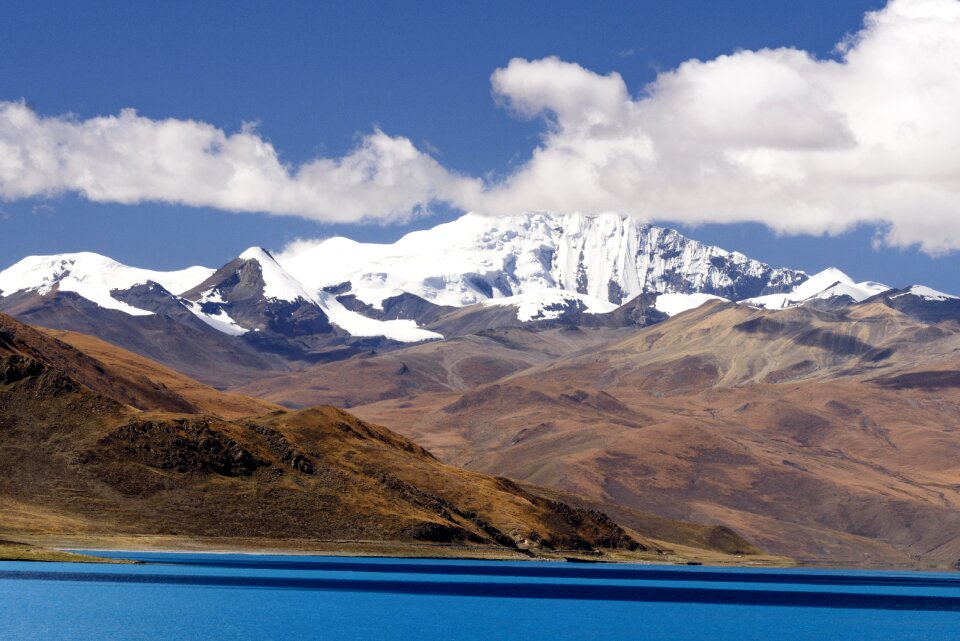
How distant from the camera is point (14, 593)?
12531 cm

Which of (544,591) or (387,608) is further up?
(544,591)

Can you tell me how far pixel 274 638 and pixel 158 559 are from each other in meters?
85.9

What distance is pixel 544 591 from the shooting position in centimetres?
16825

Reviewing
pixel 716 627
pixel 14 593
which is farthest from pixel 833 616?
pixel 14 593

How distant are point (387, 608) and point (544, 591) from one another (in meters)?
39.0

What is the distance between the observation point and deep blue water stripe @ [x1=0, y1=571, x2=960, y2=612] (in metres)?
149

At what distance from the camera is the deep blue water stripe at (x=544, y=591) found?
489 feet

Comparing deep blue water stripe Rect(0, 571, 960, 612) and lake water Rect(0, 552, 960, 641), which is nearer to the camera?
lake water Rect(0, 552, 960, 641)

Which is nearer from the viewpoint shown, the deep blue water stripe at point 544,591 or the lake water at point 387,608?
the lake water at point 387,608

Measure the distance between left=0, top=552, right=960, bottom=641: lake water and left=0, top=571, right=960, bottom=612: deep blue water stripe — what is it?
0.76 ft

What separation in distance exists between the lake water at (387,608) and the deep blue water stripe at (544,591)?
23 cm

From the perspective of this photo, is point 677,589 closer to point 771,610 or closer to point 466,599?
point 771,610

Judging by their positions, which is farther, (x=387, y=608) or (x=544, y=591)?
(x=544, y=591)

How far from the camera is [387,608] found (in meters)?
133
